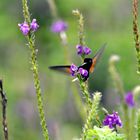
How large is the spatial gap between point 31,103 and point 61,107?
50 centimetres

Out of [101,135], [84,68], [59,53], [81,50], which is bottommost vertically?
[101,135]

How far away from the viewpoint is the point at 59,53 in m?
12.6

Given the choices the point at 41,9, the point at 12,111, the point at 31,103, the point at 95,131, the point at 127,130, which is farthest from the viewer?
the point at 41,9

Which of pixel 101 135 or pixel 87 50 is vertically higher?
pixel 87 50

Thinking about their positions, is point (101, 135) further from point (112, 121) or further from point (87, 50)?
point (87, 50)

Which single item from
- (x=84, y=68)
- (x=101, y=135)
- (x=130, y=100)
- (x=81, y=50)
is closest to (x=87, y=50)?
(x=81, y=50)

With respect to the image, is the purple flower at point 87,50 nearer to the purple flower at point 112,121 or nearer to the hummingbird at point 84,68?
the hummingbird at point 84,68

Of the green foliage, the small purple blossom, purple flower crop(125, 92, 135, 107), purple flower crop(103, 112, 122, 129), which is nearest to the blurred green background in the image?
purple flower crop(125, 92, 135, 107)

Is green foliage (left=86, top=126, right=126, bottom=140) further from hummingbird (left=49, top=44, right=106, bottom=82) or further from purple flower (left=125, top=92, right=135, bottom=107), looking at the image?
purple flower (left=125, top=92, right=135, bottom=107)

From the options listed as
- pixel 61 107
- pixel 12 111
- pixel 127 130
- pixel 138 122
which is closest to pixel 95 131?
pixel 138 122

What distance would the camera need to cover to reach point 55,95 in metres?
10.4

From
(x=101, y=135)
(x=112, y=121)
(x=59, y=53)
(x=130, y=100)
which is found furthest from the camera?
(x=59, y=53)

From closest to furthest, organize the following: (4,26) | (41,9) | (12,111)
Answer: (12,111) → (4,26) → (41,9)

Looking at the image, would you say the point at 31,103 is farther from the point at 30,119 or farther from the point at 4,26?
the point at 4,26
